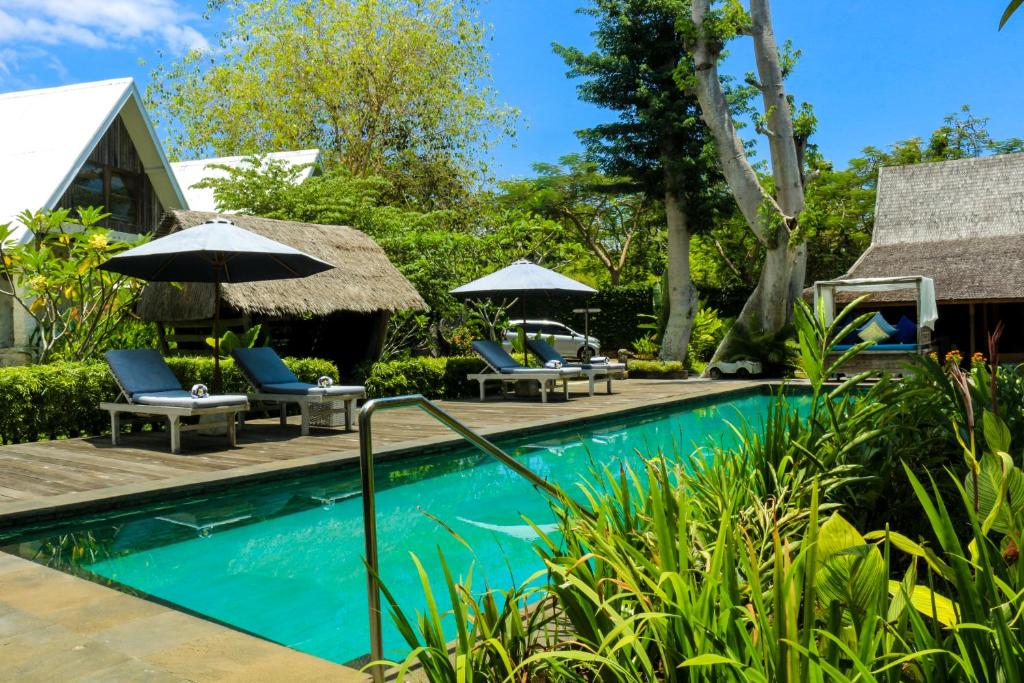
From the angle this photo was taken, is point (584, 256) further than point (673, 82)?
Yes

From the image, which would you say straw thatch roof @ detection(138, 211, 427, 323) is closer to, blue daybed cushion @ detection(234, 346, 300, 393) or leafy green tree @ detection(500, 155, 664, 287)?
blue daybed cushion @ detection(234, 346, 300, 393)

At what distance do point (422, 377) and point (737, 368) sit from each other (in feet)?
27.9

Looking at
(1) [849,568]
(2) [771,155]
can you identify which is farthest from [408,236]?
(1) [849,568]

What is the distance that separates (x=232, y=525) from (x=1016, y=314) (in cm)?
2082

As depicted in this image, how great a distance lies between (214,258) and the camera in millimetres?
9047

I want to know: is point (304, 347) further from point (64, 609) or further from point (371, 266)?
point (64, 609)

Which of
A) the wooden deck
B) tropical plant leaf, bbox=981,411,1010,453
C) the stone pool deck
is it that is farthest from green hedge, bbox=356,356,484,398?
tropical plant leaf, bbox=981,411,1010,453

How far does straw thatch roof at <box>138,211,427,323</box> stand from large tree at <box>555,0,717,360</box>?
790 cm

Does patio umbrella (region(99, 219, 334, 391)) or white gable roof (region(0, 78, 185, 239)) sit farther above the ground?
white gable roof (region(0, 78, 185, 239))

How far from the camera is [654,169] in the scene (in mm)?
20188

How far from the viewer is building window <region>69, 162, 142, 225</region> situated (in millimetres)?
17250

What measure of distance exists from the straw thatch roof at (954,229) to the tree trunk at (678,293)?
3889mm

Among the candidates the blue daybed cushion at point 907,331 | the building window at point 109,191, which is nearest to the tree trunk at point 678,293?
the blue daybed cushion at point 907,331

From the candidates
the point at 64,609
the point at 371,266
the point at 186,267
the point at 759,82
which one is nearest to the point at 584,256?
the point at 759,82
